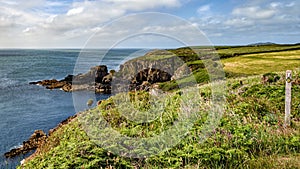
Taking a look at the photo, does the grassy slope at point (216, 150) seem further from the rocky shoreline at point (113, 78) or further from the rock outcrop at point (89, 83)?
the rock outcrop at point (89, 83)

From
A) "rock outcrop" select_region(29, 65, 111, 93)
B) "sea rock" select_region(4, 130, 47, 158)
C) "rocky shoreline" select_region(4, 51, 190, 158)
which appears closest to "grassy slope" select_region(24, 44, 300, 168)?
"sea rock" select_region(4, 130, 47, 158)

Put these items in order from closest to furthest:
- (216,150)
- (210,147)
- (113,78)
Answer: (216,150), (210,147), (113,78)

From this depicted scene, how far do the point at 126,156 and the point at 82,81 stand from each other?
6437 cm

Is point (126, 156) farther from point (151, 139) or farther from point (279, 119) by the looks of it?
point (279, 119)

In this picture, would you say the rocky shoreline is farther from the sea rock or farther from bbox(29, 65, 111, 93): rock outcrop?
the sea rock

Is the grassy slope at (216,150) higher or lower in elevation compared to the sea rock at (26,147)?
higher

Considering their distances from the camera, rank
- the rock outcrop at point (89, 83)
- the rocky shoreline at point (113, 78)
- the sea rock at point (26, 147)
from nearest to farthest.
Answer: the sea rock at point (26, 147) → the rocky shoreline at point (113, 78) → the rock outcrop at point (89, 83)

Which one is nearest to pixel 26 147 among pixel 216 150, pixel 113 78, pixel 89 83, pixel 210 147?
pixel 210 147

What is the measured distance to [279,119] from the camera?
7.73m

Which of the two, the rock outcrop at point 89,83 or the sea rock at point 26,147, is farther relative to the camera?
the rock outcrop at point 89,83

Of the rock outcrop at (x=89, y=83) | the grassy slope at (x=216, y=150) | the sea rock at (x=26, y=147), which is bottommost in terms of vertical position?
the sea rock at (x=26, y=147)

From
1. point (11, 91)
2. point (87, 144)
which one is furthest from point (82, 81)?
point (87, 144)

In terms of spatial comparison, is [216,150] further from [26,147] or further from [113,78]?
[113,78]

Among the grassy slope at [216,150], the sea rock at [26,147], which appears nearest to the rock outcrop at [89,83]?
the sea rock at [26,147]
